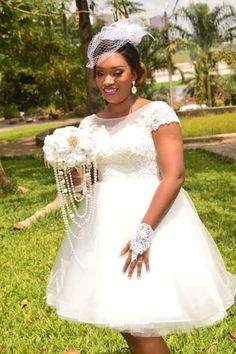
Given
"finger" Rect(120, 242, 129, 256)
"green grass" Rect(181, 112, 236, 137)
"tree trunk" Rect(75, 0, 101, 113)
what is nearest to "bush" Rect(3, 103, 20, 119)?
"green grass" Rect(181, 112, 236, 137)

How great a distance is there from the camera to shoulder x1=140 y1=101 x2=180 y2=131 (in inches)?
106

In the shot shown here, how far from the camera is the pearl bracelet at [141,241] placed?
2590mm

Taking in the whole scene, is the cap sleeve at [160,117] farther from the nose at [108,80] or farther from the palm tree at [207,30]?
the palm tree at [207,30]

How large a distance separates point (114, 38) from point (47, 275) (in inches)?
122

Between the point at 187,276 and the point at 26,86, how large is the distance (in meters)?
40.0

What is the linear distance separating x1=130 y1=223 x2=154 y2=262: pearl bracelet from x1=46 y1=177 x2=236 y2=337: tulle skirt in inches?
3.0

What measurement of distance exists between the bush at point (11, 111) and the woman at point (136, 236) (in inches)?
1769

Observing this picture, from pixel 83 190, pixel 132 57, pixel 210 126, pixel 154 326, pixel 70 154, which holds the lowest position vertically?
pixel 210 126

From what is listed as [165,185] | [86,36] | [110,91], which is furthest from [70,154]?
[86,36]

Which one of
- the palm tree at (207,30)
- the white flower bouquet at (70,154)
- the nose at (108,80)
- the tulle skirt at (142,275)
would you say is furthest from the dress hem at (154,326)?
the palm tree at (207,30)

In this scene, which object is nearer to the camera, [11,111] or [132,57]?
[132,57]

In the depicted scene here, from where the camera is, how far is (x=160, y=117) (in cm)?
270

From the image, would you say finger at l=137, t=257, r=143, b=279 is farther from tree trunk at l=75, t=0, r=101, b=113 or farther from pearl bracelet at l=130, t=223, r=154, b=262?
tree trunk at l=75, t=0, r=101, b=113

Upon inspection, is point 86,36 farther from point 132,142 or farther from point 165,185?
point 165,185
